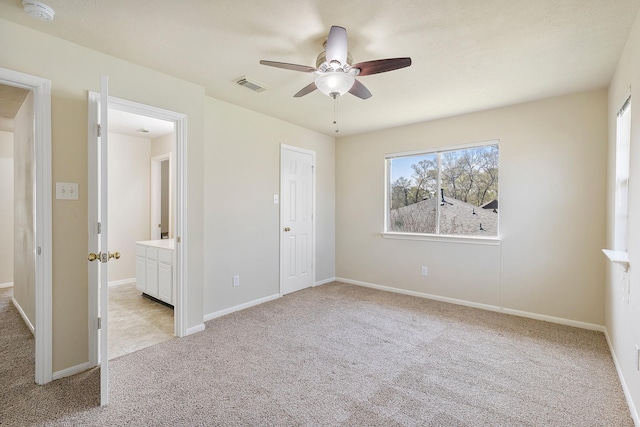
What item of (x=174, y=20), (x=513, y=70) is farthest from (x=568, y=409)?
(x=174, y=20)

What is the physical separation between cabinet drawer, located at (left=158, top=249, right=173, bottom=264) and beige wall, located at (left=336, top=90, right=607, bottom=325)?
3000mm

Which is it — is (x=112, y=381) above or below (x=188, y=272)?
below

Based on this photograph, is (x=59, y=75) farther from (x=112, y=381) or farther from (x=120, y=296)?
(x=120, y=296)

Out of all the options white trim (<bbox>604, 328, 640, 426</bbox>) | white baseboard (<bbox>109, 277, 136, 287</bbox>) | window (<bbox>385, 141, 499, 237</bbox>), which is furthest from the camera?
white baseboard (<bbox>109, 277, 136, 287</bbox>)

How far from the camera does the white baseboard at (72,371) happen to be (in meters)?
2.22

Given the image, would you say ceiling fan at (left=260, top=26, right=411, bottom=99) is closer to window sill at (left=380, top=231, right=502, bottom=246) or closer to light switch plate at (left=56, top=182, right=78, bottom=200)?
light switch plate at (left=56, top=182, right=78, bottom=200)

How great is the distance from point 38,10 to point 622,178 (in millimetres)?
4258

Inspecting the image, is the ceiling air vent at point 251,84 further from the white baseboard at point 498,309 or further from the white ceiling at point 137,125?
the white baseboard at point 498,309

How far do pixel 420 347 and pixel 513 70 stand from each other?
2543 millimetres

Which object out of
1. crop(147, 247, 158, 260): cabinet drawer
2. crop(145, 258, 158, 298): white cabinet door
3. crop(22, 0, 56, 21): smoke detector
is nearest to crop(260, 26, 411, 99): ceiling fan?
crop(22, 0, 56, 21): smoke detector

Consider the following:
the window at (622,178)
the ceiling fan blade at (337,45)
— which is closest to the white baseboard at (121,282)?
the ceiling fan blade at (337,45)

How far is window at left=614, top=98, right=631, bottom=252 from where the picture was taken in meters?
2.38

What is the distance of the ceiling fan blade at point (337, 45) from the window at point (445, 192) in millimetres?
2597

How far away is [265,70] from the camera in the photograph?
2688mm
